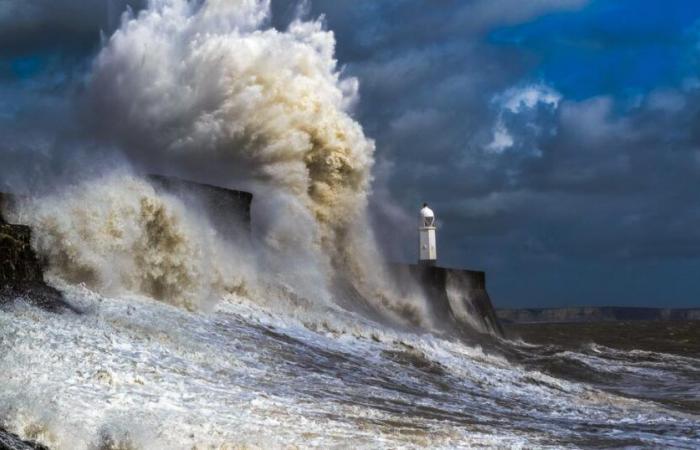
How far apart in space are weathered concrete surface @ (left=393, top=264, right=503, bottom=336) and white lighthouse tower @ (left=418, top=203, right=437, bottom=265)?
1.06 m

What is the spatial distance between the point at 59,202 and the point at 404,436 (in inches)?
205

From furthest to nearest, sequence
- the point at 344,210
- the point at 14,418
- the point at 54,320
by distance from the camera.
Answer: the point at 344,210 → the point at 54,320 → the point at 14,418

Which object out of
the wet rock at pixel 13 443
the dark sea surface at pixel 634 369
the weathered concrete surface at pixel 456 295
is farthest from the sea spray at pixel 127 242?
the weathered concrete surface at pixel 456 295

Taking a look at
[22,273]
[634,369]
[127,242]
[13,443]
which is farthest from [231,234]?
[13,443]

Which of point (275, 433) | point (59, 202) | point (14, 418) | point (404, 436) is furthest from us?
point (59, 202)

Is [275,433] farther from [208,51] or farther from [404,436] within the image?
[208,51]

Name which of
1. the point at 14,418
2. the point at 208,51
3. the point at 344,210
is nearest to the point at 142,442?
the point at 14,418

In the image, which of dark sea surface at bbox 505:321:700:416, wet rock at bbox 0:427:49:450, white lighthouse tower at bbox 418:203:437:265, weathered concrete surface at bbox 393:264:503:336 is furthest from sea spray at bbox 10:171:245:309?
white lighthouse tower at bbox 418:203:437:265

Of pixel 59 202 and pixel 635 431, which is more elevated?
pixel 59 202

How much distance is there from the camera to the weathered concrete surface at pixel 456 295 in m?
22.0

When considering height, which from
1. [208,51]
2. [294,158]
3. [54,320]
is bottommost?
[54,320]

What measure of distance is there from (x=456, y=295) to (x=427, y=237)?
218cm

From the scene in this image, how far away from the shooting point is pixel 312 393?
8273 mm

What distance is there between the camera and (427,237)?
25.5 m
